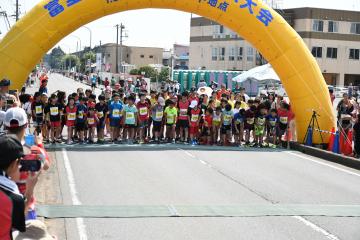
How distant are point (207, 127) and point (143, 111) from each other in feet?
6.91

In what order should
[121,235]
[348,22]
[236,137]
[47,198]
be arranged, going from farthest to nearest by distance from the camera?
[348,22] < [236,137] < [47,198] < [121,235]

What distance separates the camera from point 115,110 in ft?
54.9

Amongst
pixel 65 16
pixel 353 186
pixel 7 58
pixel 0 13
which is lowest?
pixel 353 186

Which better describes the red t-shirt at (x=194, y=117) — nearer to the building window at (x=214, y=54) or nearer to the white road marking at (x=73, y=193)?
the white road marking at (x=73, y=193)

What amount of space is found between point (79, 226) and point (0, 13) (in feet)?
185

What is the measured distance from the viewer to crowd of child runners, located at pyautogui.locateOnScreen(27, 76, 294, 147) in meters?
16.5

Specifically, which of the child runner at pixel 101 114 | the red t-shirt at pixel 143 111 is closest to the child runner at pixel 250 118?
the red t-shirt at pixel 143 111

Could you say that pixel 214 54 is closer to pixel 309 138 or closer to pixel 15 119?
pixel 309 138

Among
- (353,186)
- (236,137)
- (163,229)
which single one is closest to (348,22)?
(236,137)

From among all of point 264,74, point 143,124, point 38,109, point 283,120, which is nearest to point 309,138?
point 283,120

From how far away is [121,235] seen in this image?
7.08 meters

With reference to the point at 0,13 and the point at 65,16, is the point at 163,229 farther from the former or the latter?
the point at 0,13

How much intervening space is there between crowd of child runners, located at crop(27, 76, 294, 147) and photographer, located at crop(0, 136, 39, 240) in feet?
42.6

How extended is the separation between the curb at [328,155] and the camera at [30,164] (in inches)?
423
